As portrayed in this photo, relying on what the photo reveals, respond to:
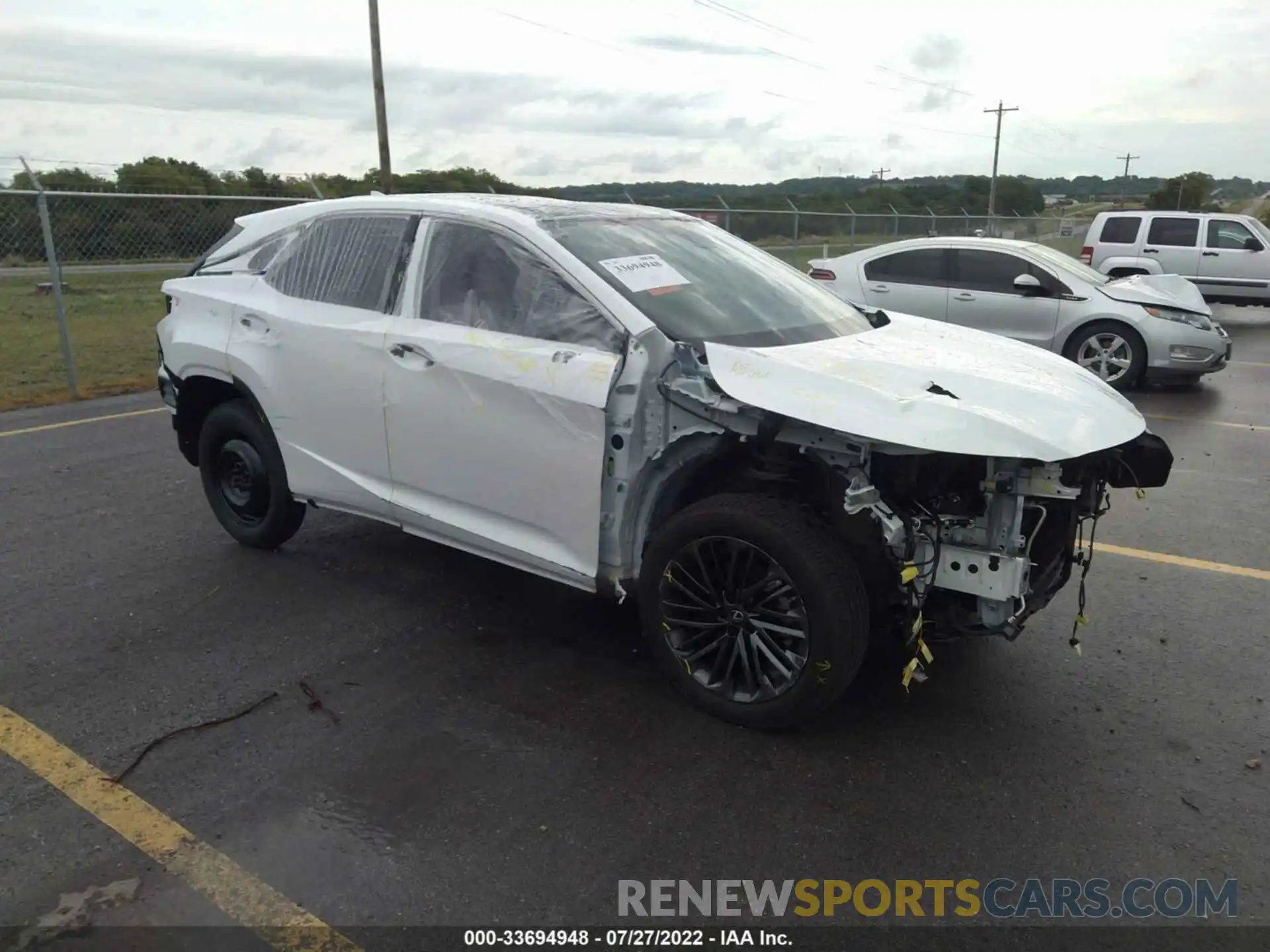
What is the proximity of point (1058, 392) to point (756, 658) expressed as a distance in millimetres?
1432

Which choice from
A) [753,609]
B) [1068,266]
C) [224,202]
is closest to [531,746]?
[753,609]

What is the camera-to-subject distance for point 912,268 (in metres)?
11.3

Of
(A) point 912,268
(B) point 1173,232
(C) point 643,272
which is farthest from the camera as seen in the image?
(B) point 1173,232

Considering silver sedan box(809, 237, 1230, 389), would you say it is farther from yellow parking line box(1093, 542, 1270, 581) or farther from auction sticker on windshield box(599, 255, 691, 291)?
auction sticker on windshield box(599, 255, 691, 291)

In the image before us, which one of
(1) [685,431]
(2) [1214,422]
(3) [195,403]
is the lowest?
(2) [1214,422]

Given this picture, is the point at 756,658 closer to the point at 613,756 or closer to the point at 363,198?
the point at 613,756

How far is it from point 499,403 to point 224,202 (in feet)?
36.7

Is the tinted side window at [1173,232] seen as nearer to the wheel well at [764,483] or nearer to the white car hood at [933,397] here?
the white car hood at [933,397]

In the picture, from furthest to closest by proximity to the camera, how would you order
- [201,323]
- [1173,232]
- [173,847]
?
1. [1173,232]
2. [201,323]
3. [173,847]

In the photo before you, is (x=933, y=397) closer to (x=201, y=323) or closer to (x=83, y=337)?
(x=201, y=323)

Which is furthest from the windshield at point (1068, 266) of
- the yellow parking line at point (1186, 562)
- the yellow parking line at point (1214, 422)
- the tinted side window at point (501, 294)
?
the tinted side window at point (501, 294)

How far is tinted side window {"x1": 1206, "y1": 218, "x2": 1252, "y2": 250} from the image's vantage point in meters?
16.0

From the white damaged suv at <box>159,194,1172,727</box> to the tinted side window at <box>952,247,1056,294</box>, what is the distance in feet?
22.2

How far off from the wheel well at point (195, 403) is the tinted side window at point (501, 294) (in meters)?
1.45
